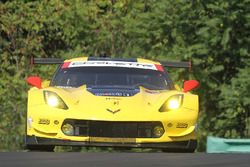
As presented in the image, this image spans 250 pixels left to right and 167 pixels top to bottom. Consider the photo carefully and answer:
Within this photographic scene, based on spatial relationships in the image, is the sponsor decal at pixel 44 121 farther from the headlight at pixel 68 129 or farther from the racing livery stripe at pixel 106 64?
the racing livery stripe at pixel 106 64

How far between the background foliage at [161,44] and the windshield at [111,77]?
4835 mm

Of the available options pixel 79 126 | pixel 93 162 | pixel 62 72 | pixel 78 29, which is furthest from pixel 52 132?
pixel 78 29

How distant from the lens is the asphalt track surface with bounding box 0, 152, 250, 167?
6730 millimetres

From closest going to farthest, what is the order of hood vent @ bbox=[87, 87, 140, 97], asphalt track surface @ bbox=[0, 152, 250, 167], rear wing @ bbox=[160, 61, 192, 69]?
1. asphalt track surface @ bbox=[0, 152, 250, 167]
2. hood vent @ bbox=[87, 87, 140, 97]
3. rear wing @ bbox=[160, 61, 192, 69]

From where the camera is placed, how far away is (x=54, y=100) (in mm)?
9633

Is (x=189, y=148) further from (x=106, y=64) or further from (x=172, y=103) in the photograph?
(x=106, y=64)

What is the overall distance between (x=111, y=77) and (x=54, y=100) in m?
1.42

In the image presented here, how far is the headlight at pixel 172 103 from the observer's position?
9.64 metres

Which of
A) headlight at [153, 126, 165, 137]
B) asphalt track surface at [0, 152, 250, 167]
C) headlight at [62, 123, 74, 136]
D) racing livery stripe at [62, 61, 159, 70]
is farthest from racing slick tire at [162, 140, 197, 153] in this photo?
asphalt track surface at [0, 152, 250, 167]

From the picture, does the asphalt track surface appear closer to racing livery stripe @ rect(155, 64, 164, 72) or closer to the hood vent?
the hood vent

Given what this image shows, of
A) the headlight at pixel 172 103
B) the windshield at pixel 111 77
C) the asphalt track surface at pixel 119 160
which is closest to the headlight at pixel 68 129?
the headlight at pixel 172 103

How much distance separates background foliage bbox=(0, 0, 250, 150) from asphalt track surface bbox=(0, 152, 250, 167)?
8180 millimetres

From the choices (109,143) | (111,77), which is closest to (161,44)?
(111,77)

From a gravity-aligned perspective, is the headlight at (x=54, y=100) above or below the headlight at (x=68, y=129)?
above
